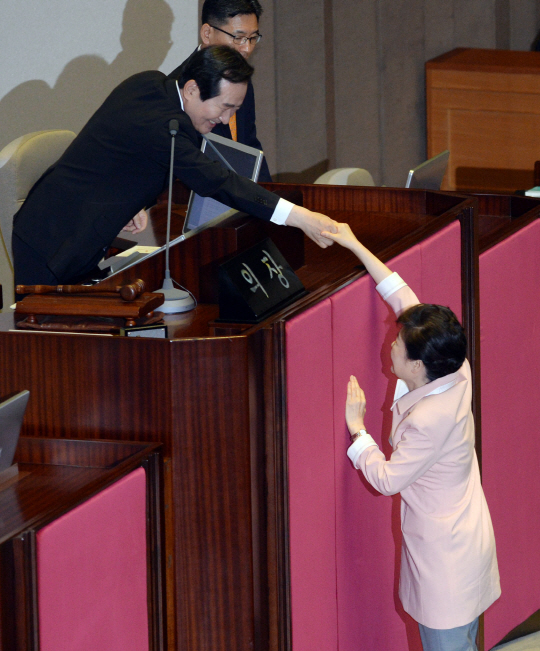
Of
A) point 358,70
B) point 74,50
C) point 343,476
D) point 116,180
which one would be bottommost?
point 343,476

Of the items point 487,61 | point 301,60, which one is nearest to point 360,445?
point 301,60

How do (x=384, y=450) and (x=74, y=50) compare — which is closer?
(x=384, y=450)

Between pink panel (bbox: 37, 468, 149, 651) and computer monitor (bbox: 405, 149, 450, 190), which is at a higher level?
computer monitor (bbox: 405, 149, 450, 190)

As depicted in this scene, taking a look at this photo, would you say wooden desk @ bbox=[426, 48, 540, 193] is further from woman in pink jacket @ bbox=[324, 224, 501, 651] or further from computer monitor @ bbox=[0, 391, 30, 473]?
computer monitor @ bbox=[0, 391, 30, 473]

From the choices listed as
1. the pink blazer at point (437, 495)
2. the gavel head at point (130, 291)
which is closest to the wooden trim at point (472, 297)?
the pink blazer at point (437, 495)

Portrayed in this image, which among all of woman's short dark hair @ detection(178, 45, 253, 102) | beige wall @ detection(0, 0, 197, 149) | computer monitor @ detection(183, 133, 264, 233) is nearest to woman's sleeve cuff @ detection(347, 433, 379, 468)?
computer monitor @ detection(183, 133, 264, 233)

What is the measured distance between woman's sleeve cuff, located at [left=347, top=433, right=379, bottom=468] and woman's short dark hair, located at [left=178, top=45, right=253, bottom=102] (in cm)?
79

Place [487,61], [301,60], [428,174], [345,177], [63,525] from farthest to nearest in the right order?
1. [487,61]
2. [301,60]
3. [345,177]
4. [428,174]
5. [63,525]

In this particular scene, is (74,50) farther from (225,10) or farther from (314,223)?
(314,223)

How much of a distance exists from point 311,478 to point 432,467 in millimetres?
265

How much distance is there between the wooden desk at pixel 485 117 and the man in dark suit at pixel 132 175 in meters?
3.22

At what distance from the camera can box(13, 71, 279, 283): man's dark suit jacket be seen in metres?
2.06

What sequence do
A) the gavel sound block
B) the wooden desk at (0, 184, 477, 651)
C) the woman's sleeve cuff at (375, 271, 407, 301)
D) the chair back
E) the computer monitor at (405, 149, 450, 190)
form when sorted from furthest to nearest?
the chair back, the computer monitor at (405, 149, 450, 190), the woman's sleeve cuff at (375, 271, 407, 301), the gavel sound block, the wooden desk at (0, 184, 477, 651)

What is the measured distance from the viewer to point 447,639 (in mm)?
2008
